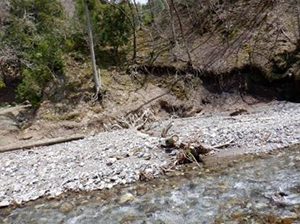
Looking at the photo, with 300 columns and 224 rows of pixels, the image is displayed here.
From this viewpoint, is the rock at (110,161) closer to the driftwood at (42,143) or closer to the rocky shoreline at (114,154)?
the rocky shoreline at (114,154)

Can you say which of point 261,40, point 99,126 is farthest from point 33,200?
point 261,40

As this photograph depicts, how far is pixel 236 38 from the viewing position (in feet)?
59.0

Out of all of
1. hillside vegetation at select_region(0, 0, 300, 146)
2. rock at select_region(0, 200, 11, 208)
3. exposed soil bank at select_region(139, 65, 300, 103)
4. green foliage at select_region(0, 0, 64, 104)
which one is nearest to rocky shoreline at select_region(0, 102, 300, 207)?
rock at select_region(0, 200, 11, 208)

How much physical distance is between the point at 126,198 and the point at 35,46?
11110 mm

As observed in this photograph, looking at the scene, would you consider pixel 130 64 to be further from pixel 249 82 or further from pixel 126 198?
pixel 126 198

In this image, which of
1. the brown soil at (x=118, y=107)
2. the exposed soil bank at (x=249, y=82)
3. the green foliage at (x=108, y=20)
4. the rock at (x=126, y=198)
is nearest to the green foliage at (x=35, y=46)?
the brown soil at (x=118, y=107)

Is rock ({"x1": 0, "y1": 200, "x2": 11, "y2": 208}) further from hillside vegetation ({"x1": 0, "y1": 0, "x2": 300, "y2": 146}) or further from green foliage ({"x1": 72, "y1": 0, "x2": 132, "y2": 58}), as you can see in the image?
green foliage ({"x1": 72, "y1": 0, "x2": 132, "y2": 58})

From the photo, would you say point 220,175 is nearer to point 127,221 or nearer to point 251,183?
point 251,183

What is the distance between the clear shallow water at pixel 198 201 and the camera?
238 inches

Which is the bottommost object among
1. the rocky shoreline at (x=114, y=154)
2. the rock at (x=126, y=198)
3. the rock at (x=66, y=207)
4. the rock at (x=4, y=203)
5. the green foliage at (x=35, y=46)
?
the rock at (x=66, y=207)

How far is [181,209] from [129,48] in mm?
13705

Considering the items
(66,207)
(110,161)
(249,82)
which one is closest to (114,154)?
(110,161)

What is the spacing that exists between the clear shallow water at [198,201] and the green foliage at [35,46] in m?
8.03

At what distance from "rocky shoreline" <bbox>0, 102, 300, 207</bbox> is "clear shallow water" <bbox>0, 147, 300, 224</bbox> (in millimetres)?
649
